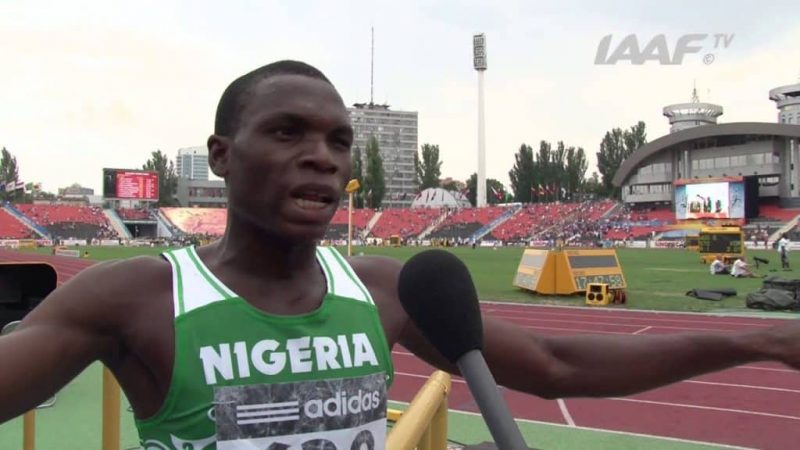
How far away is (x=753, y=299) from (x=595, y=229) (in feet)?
145

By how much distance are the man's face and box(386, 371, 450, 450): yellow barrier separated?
899 millimetres

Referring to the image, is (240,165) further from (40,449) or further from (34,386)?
(40,449)

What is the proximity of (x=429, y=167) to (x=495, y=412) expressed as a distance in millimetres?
91473

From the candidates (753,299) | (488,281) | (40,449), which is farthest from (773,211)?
(40,449)

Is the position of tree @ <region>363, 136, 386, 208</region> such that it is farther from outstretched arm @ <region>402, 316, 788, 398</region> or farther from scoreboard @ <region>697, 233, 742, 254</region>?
outstretched arm @ <region>402, 316, 788, 398</region>

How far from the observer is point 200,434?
44.6 inches

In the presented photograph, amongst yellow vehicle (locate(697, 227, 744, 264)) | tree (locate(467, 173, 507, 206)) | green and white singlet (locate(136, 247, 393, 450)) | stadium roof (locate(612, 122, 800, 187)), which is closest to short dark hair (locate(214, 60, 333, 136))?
green and white singlet (locate(136, 247, 393, 450))

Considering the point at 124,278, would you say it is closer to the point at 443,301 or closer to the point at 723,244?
the point at 443,301

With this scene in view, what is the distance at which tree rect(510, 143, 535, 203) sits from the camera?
83375 mm

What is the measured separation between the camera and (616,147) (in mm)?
76625

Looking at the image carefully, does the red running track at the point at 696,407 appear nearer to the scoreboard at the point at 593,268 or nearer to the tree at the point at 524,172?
the scoreboard at the point at 593,268

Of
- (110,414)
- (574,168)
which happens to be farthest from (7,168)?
(110,414)

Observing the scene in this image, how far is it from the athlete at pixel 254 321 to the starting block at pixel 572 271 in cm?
1585

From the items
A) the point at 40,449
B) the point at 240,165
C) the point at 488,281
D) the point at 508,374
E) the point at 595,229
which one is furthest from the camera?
the point at 595,229
